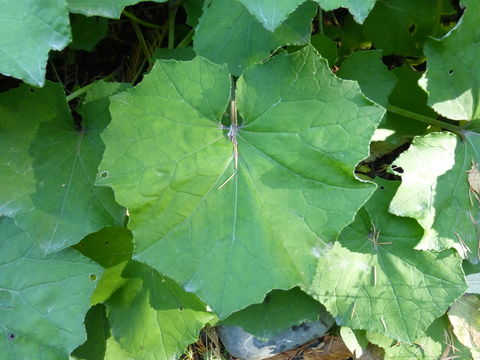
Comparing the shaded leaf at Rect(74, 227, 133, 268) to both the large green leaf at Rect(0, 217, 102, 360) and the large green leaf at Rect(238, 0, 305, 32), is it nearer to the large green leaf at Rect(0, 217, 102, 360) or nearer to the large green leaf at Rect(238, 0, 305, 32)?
the large green leaf at Rect(0, 217, 102, 360)

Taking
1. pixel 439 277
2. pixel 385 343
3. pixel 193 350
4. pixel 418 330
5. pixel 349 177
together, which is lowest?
pixel 193 350

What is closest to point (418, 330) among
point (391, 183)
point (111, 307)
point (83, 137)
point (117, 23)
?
point (391, 183)

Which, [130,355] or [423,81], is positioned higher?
[423,81]

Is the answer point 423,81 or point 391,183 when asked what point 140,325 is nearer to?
point 391,183

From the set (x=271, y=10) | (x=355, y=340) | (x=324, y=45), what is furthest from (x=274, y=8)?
(x=355, y=340)

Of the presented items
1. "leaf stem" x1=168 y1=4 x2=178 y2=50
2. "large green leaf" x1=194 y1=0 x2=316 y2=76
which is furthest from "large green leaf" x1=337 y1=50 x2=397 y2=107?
"leaf stem" x1=168 y1=4 x2=178 y2=50

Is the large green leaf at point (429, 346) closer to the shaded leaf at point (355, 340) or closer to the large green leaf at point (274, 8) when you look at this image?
the shaded leaf at point (355, 340)

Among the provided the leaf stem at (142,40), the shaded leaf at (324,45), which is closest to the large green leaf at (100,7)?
the leaf stem at (142,40)
